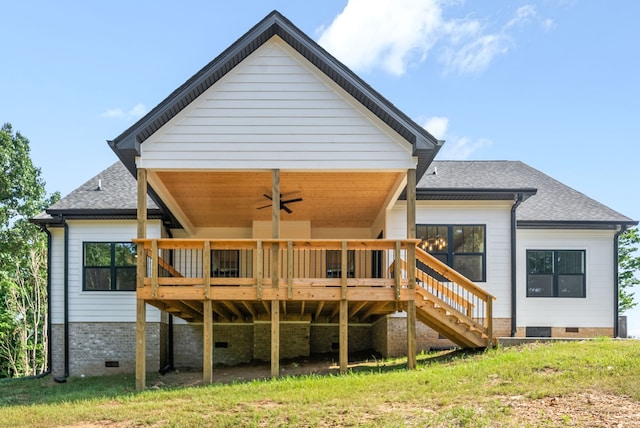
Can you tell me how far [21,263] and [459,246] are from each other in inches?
893

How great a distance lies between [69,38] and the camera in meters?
23.8

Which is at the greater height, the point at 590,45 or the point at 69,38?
the point at 69,38

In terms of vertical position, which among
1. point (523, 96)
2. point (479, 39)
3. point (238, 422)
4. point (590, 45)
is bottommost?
point (238, 422)

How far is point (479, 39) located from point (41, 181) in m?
20.9

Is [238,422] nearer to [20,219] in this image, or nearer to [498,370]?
[498,370]

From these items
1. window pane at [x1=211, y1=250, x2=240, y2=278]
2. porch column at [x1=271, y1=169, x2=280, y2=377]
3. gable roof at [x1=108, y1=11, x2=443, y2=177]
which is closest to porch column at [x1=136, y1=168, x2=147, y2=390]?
gable roof at [x1=108, y1=11, x2=443, y2=177]

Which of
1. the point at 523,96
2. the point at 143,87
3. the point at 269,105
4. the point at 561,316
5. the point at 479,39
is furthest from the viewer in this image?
the point at 479,39

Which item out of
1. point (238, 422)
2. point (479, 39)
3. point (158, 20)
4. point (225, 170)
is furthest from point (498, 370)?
point (479, 39)

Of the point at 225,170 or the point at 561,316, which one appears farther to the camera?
the point at 561,316

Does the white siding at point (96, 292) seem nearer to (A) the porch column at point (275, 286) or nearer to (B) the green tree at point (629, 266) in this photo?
(A) the porch column at point (275, 286)

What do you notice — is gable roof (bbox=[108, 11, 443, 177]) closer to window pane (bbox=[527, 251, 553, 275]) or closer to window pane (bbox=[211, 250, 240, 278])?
window pane (bbox=[211, 250, 240, 278])

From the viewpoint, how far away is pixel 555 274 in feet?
54.7

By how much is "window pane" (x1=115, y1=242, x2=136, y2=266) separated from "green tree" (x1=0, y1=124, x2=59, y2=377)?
41.2ft

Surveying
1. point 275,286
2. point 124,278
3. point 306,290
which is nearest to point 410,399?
point 306,290
